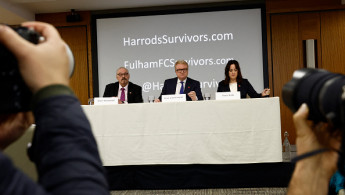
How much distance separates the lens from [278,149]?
321 cm

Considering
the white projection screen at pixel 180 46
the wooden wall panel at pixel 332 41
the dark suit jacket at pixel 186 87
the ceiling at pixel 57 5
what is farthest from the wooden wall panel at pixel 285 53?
the dark suit jacket at pixel 186 87

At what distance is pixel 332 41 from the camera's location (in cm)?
613

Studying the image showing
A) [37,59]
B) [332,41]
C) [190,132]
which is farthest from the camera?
[332,41]

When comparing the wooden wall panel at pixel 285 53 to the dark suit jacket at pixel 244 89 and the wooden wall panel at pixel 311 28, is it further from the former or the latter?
the dark suit jacket at pixel 244 89

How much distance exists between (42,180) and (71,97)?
82 mm

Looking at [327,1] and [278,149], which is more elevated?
[327,1]

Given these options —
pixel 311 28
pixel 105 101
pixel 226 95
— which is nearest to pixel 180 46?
pixel 311 28

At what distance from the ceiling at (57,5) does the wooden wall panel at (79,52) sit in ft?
1.17

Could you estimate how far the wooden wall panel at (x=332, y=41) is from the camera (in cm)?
611

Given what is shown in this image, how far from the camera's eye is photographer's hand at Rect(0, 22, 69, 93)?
1.18ft

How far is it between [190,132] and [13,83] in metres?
2.98

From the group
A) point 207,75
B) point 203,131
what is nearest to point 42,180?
point 203,131

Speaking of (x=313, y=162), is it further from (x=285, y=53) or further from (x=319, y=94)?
(x=285, y=53)

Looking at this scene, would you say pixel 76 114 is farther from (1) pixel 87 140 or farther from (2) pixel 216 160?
(2) pixel 216 160
